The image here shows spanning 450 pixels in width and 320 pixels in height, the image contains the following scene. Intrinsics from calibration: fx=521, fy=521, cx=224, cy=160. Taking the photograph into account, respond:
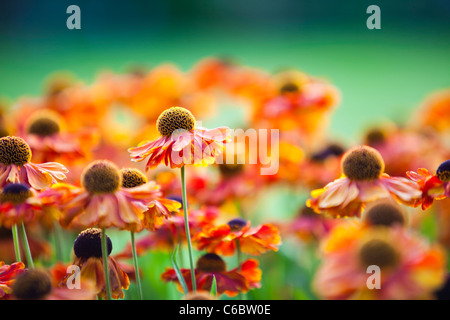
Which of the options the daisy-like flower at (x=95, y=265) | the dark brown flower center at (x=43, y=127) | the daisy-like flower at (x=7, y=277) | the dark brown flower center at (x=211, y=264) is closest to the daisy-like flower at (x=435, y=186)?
the dark brown flower center at (x=211, y=264)

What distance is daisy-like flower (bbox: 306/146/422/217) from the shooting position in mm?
616

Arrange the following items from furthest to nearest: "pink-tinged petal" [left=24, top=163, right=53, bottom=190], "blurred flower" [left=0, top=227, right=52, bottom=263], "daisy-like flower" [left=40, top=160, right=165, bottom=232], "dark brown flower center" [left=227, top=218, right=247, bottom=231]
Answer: "blurred flower" [left=0, top=227, right=52, bottom=263] < "dark brown flower center" [left=227, top=218, right=247, bottom=231] < "pink-tinged petal" [left=24, top=163, right=53, bottom=190] < "daisy-like flower" [left=40, top=160, right=165, bottom=232]

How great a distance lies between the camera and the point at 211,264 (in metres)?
0.73

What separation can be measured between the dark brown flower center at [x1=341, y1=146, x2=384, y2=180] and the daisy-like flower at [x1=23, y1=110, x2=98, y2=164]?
530mm

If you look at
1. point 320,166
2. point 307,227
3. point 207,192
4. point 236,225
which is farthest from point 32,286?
point 320,166

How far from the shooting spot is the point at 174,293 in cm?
93

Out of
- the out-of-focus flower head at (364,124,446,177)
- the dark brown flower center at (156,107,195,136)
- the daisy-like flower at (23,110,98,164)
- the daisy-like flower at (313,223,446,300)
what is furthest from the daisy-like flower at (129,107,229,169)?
the out-of-focus flower head at (364,124,446,177)

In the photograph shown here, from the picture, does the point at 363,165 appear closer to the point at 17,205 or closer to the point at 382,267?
the point at 382,267

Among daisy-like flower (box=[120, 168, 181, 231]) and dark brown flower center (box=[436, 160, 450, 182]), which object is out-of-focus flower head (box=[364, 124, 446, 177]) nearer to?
dark brown flower center (box=[436, 160, 450, 182])

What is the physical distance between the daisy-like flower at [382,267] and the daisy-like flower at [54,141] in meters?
0.64

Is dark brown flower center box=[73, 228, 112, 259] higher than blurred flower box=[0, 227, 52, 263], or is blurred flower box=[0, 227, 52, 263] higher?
dark brown flower center box=[73, 228, 112, 259]

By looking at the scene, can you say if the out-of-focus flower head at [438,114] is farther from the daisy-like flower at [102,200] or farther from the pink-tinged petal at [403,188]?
the daisy-like flower at [102,200]

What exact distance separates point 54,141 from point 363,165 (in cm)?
63

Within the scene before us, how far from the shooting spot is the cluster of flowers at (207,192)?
19.4 inches
